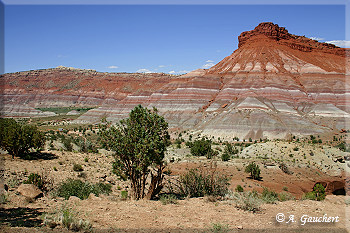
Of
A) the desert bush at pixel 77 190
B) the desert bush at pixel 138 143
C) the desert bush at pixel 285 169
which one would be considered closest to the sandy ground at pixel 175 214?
the desert bush at pixel 77 190

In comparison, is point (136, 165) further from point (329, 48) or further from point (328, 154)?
point (329, 48)

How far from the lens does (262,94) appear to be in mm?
67875

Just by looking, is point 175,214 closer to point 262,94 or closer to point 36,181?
point 36,181

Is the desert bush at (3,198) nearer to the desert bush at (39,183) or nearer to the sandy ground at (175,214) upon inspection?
the sandy ground at (175,214)

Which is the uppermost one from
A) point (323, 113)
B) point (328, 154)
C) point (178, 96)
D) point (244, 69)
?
point (244, 69)

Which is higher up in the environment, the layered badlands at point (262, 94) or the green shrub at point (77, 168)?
the layered badlands at point (262, 94)

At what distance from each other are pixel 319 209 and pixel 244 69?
71973 millimetres

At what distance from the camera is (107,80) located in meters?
167

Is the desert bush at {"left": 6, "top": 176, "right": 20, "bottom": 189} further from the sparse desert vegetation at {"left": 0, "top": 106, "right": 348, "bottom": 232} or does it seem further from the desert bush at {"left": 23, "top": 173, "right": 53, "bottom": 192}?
the desert bush at {"left": 23, "top": 173, "right": 53, "bottom": 192}

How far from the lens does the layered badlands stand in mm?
58406

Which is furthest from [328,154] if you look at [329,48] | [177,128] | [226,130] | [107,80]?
[107,80]

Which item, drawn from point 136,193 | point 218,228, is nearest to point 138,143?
point 136,193

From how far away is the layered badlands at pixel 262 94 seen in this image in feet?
192

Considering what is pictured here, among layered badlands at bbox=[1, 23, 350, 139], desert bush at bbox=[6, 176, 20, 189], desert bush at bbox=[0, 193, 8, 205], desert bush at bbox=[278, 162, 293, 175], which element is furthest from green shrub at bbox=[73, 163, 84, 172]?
layered badlands at bbox=[1, 23, 350, 139]
